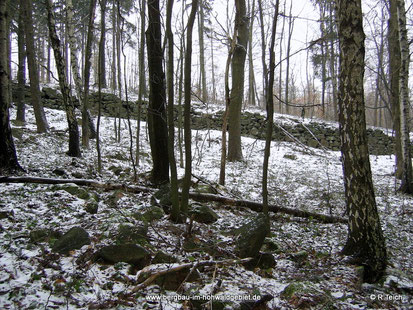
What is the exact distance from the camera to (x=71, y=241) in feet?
10.1

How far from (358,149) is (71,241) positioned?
367cm

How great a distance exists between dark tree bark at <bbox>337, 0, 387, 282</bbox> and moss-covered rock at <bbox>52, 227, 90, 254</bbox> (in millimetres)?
3396

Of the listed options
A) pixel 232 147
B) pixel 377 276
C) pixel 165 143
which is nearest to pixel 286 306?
pixel 377 276

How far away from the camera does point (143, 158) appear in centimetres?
970

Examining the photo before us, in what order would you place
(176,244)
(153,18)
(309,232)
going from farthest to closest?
(153,18)
(309,232)
(176,244)

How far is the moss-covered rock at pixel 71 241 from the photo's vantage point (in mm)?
2971

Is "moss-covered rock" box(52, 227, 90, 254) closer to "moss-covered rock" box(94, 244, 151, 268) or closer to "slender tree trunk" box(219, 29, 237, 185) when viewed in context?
"moss-covered rock" box(94, 244, 151, 268)

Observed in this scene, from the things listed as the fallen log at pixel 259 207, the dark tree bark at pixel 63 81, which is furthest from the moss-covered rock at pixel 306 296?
the dark tree bark at pixel 63 81

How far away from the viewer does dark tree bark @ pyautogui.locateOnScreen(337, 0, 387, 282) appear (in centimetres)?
334

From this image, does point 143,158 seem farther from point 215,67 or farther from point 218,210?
point 215,67

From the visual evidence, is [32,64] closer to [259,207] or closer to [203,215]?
[203,215]

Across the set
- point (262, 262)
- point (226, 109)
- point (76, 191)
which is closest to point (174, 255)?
point (262, 262)

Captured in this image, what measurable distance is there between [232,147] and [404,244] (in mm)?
6563

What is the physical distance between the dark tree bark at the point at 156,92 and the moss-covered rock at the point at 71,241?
102 inches
